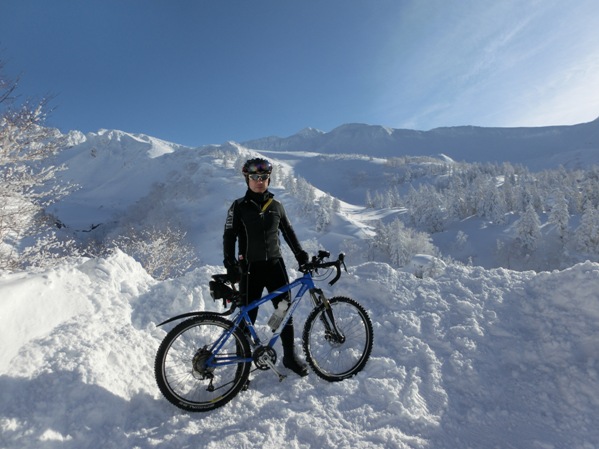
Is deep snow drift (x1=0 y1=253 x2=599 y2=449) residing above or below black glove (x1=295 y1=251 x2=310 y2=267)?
below

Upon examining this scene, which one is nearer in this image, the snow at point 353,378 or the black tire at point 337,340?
the snow at point 353,378

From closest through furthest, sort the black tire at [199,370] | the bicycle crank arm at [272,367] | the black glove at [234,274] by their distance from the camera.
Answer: the black tire at [199,370] < the black glove at [234,274] < the bicycle crank arm at [272,367]

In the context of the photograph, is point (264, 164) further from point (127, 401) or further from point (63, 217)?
point (63, 217)

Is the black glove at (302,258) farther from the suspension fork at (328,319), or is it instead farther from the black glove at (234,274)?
the black glove at (234,274)

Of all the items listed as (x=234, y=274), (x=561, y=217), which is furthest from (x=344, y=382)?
(x=561, y=217)

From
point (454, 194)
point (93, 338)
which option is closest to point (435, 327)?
point (93, 338)

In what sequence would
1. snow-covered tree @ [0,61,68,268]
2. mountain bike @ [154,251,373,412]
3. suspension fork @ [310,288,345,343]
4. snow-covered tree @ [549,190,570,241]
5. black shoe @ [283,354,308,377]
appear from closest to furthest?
1. mountain bike @ [154,251,373,412]
2. black shoe @ [283,354,308,377]
3. suspension fork @ [310,288,345,343]
4. snow-covered tree @ [0,61,68,268]
5. snow-covered tree @ [549,190,570,241]

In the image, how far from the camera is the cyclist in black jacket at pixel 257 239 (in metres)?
4.59

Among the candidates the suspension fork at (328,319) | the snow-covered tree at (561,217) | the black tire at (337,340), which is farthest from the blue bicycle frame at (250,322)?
the snow-covered tree at (561,217)

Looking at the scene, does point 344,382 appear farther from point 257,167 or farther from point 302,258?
point 257,167

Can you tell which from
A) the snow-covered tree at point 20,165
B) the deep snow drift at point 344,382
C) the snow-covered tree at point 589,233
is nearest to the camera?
the deep snow drift at point 344,382

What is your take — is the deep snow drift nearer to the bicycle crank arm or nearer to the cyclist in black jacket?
the bicycle crank arm

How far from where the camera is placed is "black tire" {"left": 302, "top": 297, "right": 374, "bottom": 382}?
4.70 m

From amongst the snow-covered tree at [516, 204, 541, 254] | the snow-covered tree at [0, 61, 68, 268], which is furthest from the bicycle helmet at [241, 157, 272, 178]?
the snow-covered tree at [516, 204, 541, 254]
